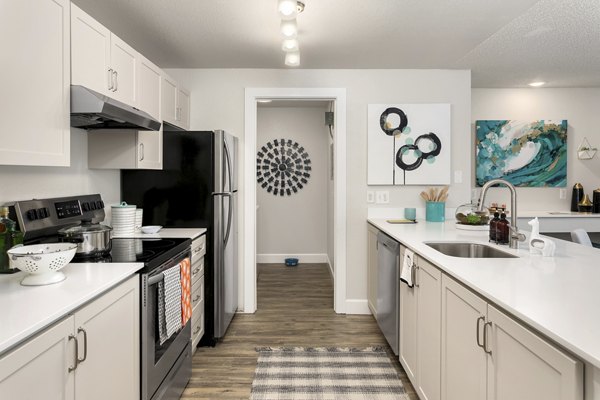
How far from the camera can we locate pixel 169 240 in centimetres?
227

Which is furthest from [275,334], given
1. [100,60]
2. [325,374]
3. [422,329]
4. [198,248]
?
[100,60]

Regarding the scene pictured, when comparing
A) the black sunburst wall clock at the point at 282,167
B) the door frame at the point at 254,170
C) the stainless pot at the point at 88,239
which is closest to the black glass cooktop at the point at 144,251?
the stainless pot at the point at 88,239

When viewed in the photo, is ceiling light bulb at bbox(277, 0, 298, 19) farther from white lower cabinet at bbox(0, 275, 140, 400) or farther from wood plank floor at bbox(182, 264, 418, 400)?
wood plank floor at bbox(182, 264, 418, 400)

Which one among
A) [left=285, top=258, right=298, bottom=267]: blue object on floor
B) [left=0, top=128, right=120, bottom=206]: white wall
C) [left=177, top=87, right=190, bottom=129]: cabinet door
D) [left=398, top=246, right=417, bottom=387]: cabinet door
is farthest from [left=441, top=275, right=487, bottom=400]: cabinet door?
[left=285, top=258, right=298, bottom=267]: blue object on floor

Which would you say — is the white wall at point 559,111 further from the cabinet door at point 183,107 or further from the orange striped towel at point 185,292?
the orange striped towel at point 185,292

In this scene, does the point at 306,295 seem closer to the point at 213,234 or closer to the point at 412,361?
the point at 213,234

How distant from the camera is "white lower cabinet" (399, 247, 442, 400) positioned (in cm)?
175

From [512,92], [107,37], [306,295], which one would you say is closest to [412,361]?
[306,295]

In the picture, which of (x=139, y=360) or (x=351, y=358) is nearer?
(x=139, y=360)

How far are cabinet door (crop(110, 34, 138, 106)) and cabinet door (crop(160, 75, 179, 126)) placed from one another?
448 millimetres

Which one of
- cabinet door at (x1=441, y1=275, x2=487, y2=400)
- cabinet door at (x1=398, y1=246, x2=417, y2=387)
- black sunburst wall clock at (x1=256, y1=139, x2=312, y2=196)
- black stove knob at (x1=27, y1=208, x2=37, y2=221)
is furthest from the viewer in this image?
black sunburst wall clock at (x1=256, y1=139, x2=312, y2=196)

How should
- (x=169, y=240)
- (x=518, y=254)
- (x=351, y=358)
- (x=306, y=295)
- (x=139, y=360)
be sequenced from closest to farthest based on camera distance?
(x=139, y=360), (x=518, y=254), (x=169, y=240), (x=351, y=358), (x=306, y=295)

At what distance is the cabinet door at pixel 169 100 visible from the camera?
2809 mm

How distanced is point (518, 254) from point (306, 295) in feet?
8.52
